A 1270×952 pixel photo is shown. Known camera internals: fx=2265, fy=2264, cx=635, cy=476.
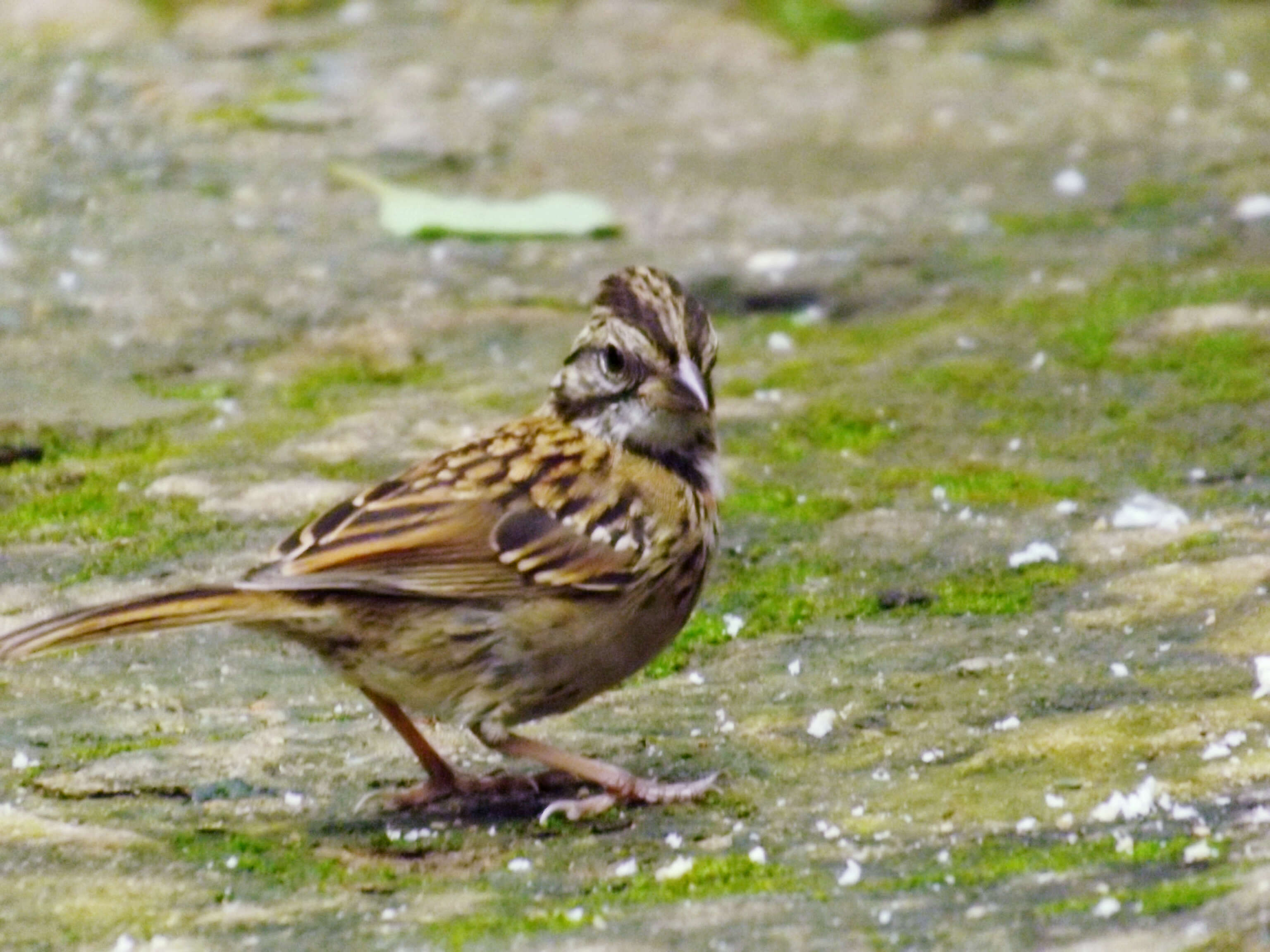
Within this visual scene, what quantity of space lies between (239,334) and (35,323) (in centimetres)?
66

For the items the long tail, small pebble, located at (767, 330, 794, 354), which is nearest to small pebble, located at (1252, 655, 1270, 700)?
the long tail

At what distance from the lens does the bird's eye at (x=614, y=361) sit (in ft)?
16.0

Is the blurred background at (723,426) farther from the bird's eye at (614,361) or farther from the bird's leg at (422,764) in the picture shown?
the bird's eye at (614,361)

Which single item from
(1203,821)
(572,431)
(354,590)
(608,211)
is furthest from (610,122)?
(1203,821)

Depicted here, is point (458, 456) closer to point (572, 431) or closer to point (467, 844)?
point (572, 431)

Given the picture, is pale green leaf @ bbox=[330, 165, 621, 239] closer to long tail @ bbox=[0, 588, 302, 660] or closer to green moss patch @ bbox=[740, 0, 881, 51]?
green moss patch @ bbox=[740, 0, 881, 51]

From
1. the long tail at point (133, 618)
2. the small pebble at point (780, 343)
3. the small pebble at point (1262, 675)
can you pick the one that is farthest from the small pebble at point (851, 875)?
the small pebble at point (780, 343)

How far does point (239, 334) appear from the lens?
728 centimetres

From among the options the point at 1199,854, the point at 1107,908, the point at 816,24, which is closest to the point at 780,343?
the point at 816,24

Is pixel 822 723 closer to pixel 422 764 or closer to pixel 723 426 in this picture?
pixel 422 764

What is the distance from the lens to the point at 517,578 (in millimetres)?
4410

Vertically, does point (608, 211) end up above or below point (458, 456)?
below

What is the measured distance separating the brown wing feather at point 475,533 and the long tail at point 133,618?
0.05 metres

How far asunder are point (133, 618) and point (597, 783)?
0.98 m
